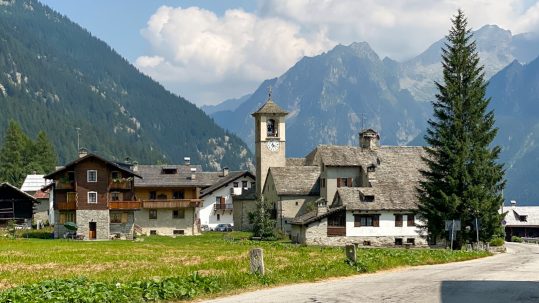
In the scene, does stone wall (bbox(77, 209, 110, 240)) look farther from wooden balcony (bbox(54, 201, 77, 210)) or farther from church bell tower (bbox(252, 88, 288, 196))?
church bell tower (bbox(252, 88, 288, 196))

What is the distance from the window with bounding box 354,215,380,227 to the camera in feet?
244

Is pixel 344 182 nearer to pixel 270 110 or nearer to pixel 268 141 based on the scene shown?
pixel 268 141

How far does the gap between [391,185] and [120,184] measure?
2876 centimetres

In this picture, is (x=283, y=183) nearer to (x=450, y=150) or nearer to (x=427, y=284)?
(x=450, y=150)

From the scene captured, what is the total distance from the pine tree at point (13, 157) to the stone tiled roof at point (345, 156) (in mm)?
74826

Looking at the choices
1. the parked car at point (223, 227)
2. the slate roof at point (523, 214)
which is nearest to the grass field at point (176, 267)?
the parked car at point (223, 227)

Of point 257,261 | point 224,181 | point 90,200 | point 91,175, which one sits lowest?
point 257,261

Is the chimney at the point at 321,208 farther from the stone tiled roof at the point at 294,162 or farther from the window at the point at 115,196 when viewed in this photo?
the stone tiled roof at the point at 294,162

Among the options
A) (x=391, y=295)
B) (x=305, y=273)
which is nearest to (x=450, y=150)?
(x=305, y=273)

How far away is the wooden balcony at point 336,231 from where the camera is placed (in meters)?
73.2

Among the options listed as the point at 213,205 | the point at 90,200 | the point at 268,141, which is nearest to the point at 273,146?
the point at 268,141

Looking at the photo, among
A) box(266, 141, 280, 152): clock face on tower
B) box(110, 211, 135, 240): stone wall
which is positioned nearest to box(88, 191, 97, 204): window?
box(110, 211, 135, 240): stone wall

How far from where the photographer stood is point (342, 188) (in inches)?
3039

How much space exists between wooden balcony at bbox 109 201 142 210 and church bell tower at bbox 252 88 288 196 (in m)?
17.8
